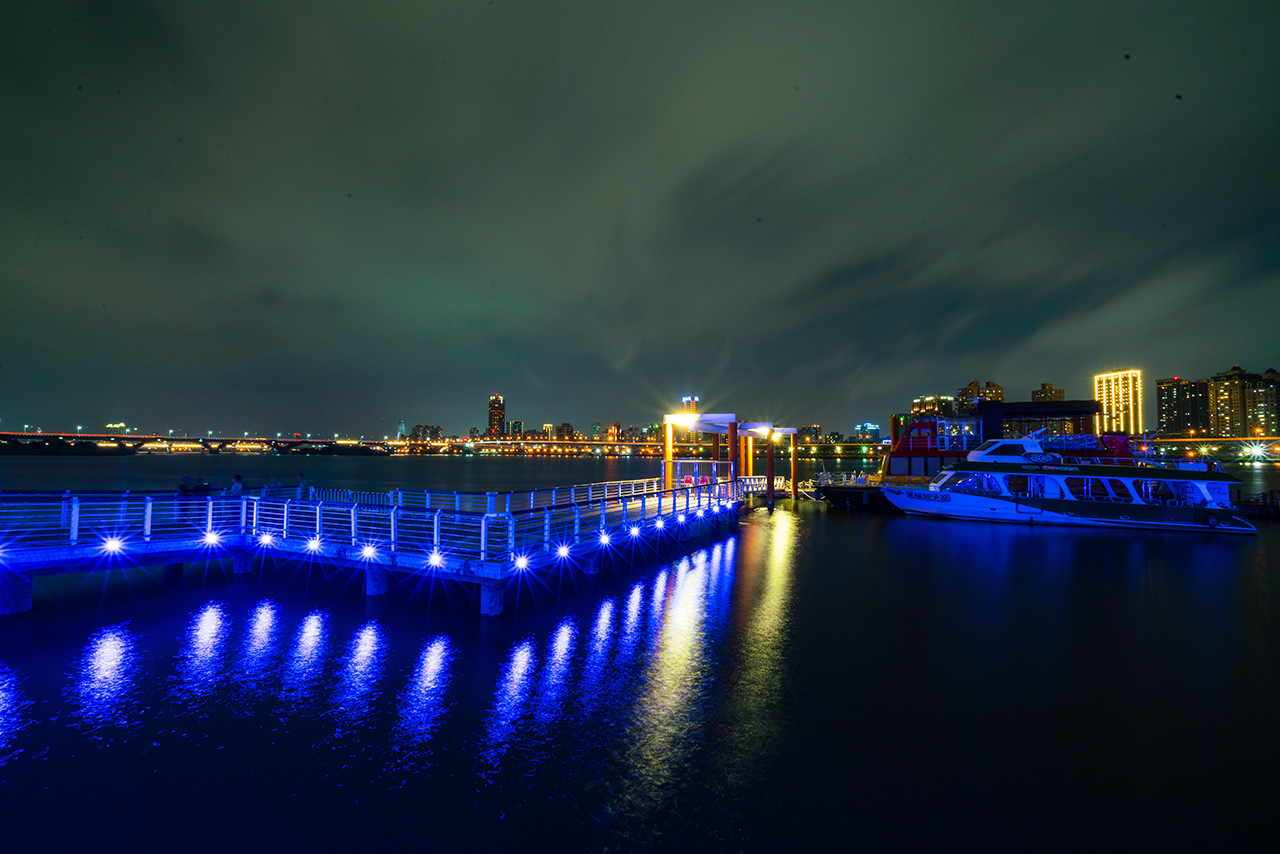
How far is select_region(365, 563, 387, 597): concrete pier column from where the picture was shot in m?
14.6

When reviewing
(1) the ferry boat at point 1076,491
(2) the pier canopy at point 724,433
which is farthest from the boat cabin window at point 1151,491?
(2) the pier canopy at point 724,433

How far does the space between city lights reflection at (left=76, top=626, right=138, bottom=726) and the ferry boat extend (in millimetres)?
38197

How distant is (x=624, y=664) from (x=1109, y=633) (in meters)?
11.7

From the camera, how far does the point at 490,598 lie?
13.4 m

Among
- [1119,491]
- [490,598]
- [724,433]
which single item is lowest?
[490,598]

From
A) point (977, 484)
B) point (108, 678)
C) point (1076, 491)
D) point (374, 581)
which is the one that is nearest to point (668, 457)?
point (374, 581)

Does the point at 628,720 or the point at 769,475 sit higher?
the point at 769,475

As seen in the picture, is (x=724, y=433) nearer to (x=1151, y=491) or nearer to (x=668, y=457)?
(x=668, y=457)

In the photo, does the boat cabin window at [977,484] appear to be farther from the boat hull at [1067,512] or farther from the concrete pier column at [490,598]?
the concrete pier column at [490,598]

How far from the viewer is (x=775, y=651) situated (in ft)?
39.4

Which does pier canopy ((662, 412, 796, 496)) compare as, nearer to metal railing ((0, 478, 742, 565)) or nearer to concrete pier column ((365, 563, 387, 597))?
metal railing ((0, 478, 742, 565))

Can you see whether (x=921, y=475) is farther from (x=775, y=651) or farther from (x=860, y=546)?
(x=775, y=651)

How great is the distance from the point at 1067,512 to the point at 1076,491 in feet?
4.99

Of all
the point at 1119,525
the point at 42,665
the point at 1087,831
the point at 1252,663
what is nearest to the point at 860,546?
the point at 1252,663
